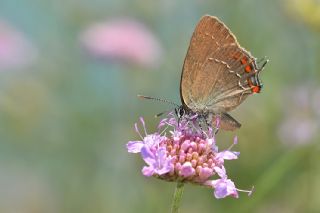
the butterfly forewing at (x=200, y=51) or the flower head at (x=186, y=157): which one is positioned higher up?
the butterfly forewing at (x=200, y=51)

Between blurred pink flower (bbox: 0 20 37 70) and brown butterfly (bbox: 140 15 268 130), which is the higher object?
blurred pink flower (bbox: 0 20 37 70)

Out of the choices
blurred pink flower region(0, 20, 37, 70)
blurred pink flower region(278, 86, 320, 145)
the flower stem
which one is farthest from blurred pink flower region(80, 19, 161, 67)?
the flower stem

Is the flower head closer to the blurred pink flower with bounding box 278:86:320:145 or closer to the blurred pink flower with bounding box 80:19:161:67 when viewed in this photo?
the blurred pink flower with bounding box 278:86:320:145

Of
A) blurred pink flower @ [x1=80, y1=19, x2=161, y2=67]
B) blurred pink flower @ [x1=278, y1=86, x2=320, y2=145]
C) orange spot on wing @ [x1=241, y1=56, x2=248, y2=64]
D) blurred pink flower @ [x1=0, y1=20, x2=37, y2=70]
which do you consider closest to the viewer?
orange spot on wing @ [x1=241, y1=56, x2=248, y2=64]

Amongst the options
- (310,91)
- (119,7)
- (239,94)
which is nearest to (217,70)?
(239,94)

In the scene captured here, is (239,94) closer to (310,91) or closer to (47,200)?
(310,91)

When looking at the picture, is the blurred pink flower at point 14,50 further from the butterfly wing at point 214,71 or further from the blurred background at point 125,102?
the butterfly wing at point 214,71

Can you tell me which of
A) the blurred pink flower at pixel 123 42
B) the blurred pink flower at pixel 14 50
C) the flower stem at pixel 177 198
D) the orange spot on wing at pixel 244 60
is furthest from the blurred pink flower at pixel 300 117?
the blurred pink flower at pixel 14 50

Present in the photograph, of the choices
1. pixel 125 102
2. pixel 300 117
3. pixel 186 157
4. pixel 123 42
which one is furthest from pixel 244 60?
pixel 123 42
